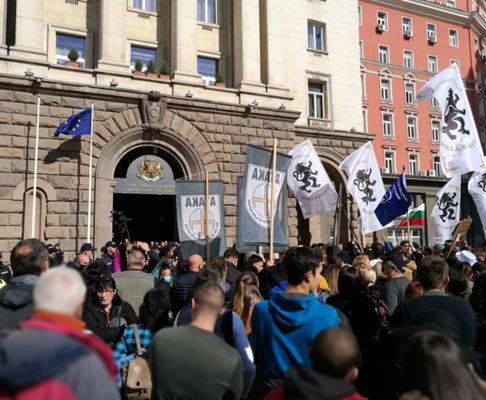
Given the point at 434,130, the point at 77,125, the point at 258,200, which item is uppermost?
the point at 434,130

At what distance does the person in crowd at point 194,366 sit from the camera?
289 cm

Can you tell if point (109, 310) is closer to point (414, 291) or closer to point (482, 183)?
point (414, 291)

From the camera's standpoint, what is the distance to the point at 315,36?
23.1 metres

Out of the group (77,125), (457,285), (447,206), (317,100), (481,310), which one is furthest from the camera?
(317,100)

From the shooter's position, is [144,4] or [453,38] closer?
[144,4]

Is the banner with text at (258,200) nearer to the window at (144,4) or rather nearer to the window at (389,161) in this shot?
the window at (144,4)

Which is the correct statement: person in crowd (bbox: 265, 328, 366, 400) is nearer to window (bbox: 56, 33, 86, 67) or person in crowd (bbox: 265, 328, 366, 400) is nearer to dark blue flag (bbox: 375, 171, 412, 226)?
dark blue flag (bbox: 375, 171, 412, 226)

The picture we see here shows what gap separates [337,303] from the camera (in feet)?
15.9

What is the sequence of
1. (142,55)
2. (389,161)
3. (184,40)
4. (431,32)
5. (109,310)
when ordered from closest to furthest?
(109,310) < (184,40) < (142,55) < (389,161) < (431,32)

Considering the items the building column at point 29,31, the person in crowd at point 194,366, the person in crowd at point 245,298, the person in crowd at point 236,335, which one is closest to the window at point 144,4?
the building column at point 29,31

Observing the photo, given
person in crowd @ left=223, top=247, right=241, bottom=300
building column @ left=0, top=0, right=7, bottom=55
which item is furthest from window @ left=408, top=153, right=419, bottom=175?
person in crowd @ left=223, top=247, right=241, bottom=300

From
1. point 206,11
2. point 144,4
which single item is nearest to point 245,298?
point 144,4

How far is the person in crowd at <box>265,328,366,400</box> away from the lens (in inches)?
89.8

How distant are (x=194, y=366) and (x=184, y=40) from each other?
56.8ft
